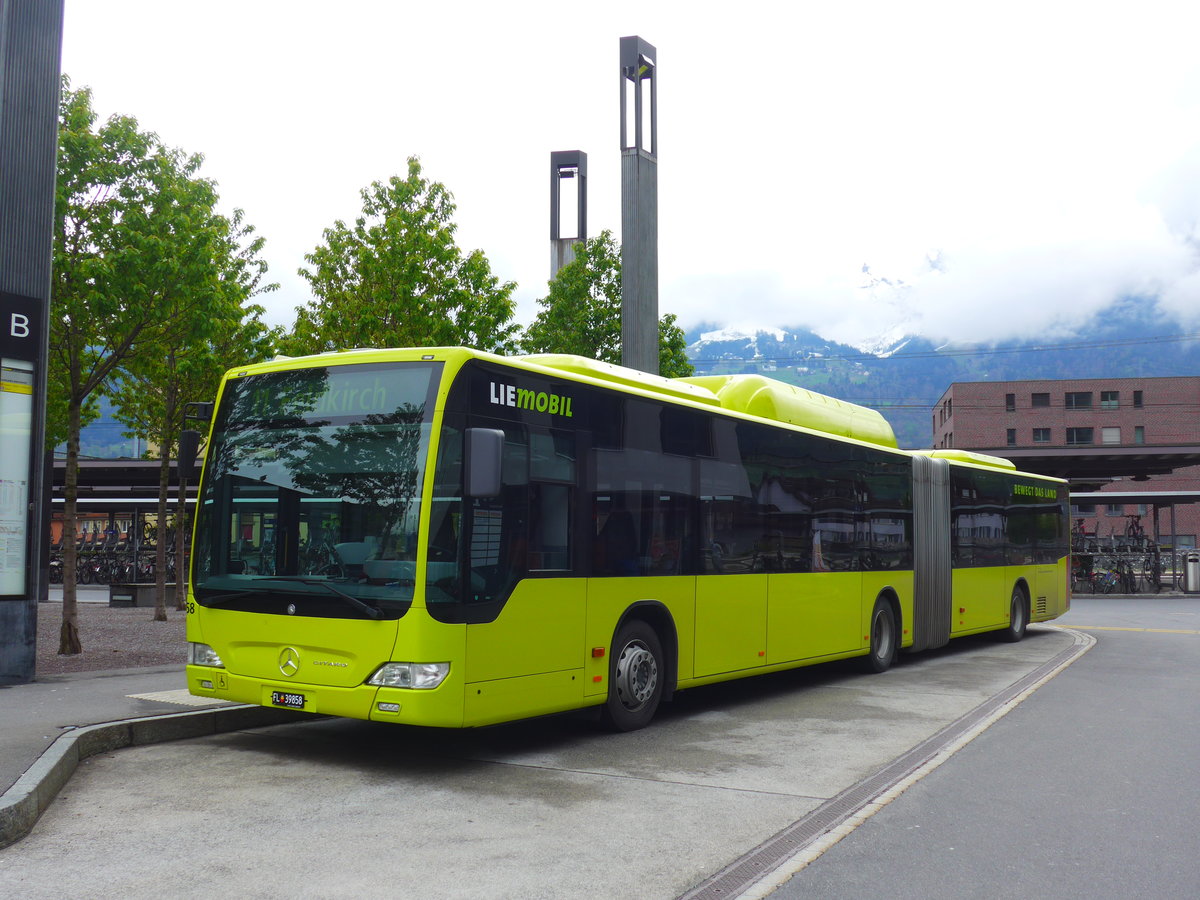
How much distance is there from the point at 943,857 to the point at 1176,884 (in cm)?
106

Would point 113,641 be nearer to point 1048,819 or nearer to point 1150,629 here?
point 1048,819

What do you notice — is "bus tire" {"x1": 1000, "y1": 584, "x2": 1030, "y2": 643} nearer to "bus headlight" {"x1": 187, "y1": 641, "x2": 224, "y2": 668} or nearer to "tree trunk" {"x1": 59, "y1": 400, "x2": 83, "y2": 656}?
"tree trunk" {"x1": 59, "y1": 400, "x2": 83, "y2": 656}

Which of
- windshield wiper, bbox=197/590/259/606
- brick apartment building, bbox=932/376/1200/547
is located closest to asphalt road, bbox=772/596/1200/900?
windshield wiper, bbox=197/590/259/606

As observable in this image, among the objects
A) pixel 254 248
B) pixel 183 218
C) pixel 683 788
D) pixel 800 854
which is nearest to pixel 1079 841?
pixel 800 854

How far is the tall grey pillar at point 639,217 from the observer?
55.6 ft

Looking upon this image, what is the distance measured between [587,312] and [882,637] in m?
14.6

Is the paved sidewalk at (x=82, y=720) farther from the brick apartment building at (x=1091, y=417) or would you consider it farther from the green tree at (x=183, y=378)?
the brick apartment building at (x=1091, y=417)

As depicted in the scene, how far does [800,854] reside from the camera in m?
5.88

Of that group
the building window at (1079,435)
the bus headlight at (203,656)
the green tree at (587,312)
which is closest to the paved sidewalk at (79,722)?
the bus headlight at (203,656)

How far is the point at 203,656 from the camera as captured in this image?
8.50 m

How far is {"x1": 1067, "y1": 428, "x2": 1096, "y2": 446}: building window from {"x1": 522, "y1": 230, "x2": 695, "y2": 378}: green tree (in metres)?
77.7

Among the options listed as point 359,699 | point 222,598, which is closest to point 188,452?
point 222,598

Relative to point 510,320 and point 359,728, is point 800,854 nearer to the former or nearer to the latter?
point 359,728

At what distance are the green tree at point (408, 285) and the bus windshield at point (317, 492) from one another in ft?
36.0
